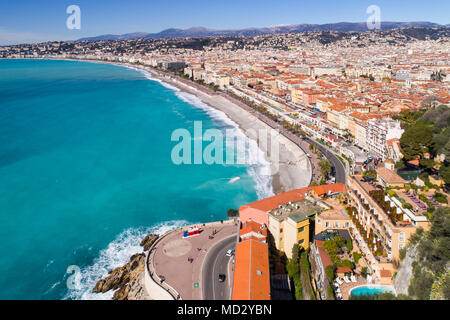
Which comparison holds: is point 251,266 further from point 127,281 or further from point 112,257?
point 112,257

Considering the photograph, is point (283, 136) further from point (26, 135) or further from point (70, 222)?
point (26, 135)

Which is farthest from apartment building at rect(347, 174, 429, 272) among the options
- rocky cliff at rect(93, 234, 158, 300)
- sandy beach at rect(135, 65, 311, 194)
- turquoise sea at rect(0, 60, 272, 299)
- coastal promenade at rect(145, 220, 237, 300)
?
rocky cliff at rect(93, 234, 158, 300)

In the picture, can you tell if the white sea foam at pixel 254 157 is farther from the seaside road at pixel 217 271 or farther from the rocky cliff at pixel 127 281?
the rocky cliff at pixel 127 281

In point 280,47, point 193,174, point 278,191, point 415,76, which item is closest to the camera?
point 278,191

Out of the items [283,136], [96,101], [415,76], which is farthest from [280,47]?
[283,136]

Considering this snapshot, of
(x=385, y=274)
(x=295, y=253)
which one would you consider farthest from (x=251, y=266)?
(x=385, y=274)

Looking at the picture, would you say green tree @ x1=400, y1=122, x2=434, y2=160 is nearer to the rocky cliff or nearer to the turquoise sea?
the turquoise sea
